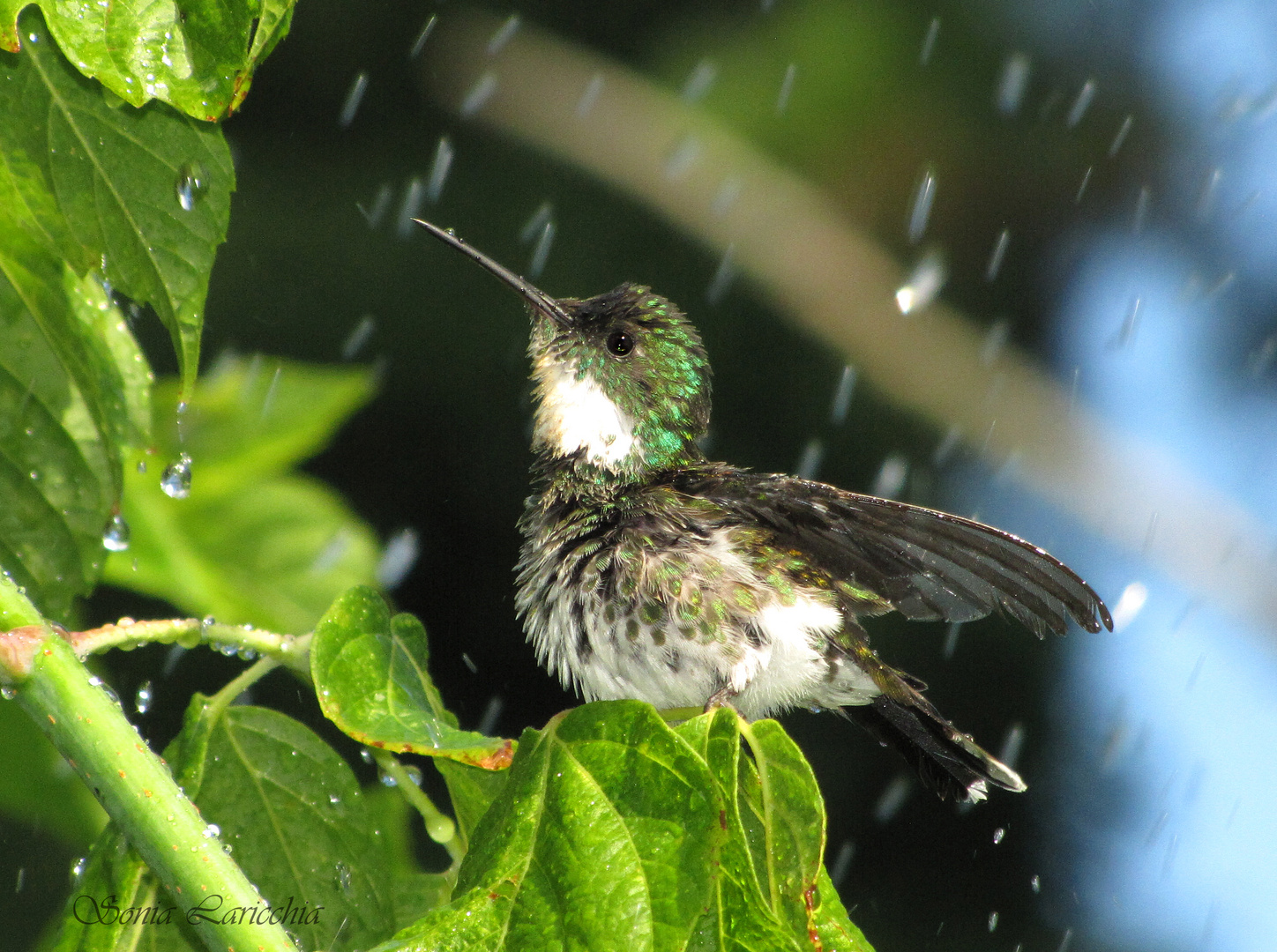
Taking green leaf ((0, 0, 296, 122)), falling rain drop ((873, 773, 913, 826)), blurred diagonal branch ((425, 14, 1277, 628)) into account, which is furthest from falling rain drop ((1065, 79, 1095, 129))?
green leaf ((0, 0, 296, 122))

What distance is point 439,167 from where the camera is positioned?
163 inches

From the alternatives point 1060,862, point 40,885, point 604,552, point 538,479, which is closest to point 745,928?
point 604,552

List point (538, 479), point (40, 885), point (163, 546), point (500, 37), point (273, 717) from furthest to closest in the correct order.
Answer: point (500, 37), point (40, 885), point (538, 479), point (163, 546), point (273, 717)

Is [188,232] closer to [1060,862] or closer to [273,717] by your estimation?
[273,717]

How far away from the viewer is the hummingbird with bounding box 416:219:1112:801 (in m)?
1.67

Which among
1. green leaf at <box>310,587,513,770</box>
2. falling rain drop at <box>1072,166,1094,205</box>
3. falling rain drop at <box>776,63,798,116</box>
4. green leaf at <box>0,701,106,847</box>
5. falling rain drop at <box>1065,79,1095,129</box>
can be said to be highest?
falling rain drop at <box>1065,79,1095,129</box>

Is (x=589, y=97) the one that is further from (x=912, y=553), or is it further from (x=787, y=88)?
(x=912, y=553)

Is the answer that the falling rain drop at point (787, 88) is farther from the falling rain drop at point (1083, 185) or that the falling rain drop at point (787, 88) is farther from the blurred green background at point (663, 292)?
the falling rain drop at point (1083, 185)

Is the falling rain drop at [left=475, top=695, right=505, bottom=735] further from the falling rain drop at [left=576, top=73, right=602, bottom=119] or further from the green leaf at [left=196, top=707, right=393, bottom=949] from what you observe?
the green leaf at [left=196, top=707, right=393, bottom=949]

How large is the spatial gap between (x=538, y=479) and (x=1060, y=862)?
3183mm

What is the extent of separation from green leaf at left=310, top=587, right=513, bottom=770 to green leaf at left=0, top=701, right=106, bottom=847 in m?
0.90

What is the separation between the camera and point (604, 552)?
5.90 feet

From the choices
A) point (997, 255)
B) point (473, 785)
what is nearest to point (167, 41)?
point (473, 785)

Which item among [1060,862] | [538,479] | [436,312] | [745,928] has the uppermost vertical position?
[745,928]
